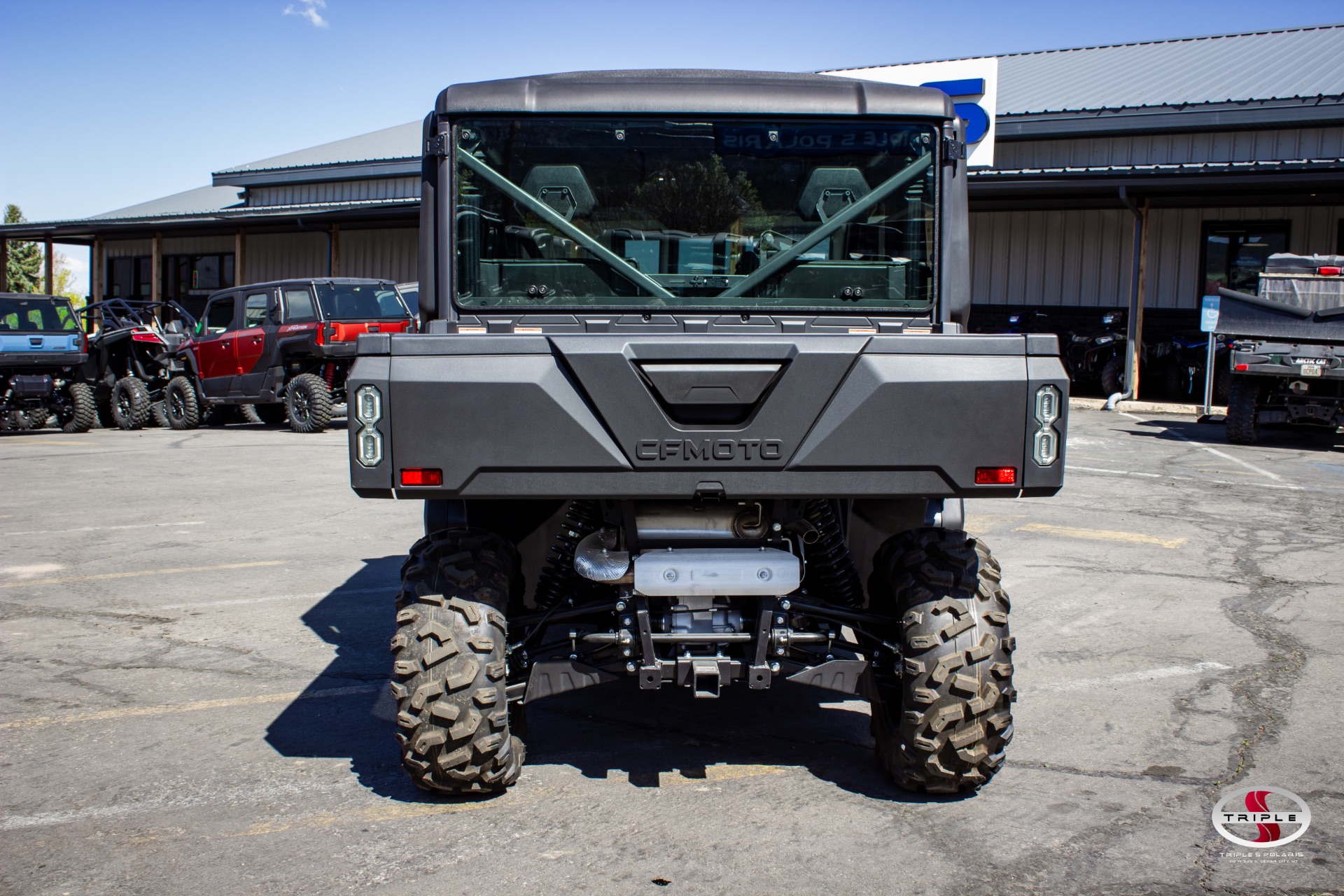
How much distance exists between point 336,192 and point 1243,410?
2634cm

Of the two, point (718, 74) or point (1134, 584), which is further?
point (1134, 584)

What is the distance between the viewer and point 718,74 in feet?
13.8

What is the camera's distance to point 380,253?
30.0 meters

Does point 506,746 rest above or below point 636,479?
below

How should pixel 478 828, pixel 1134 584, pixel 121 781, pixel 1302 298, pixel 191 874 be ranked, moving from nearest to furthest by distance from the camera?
pixel 191 874
pixel 478 828
pixel 121 781
pixel 1134 584
pixel 1302 298

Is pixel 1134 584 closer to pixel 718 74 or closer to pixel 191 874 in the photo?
pixel 718 74

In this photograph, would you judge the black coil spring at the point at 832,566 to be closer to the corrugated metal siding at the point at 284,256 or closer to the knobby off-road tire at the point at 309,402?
the knobby off-road tire at the point at 309,402

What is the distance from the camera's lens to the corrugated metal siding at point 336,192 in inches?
1227

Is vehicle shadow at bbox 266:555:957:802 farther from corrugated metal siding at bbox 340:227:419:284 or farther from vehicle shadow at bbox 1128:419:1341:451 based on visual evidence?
corrugated metal siding at bbox 340:227:419:284

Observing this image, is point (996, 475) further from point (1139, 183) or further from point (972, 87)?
point (972, 87)

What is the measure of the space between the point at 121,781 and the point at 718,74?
328cm

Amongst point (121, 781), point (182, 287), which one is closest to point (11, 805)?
point (121, 781)

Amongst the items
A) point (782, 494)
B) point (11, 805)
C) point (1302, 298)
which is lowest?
point (11, 805)

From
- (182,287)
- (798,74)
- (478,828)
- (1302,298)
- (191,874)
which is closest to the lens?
(191,874)
